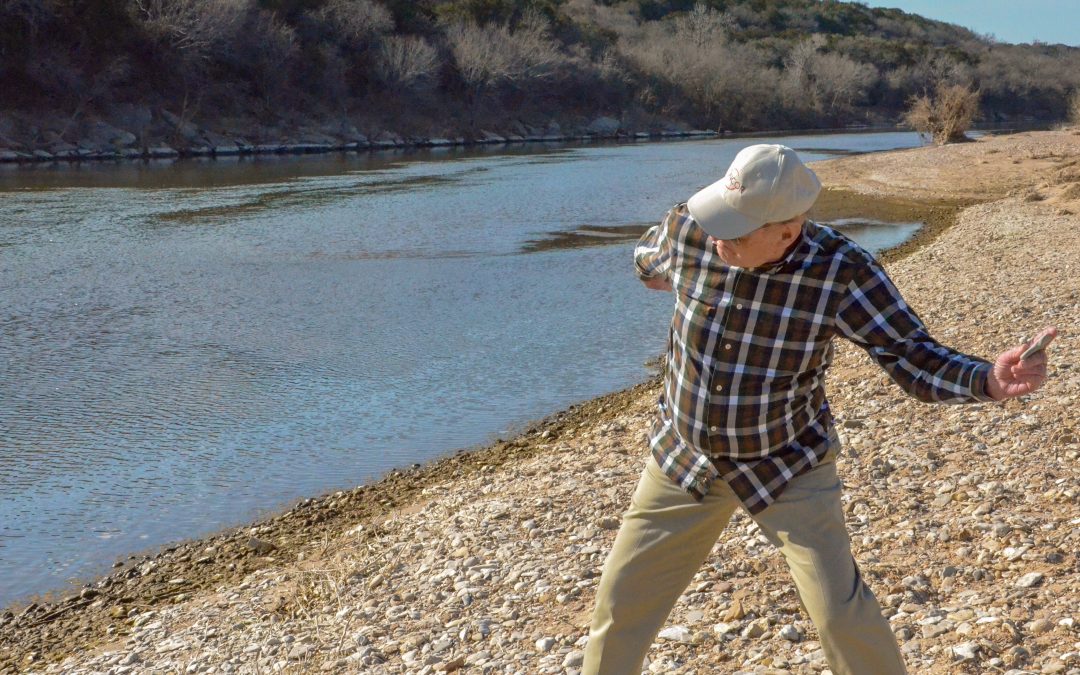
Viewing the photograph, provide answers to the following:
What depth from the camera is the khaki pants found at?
107 inches

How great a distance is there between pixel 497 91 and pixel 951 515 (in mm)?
66460

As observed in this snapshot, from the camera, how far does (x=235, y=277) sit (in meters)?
17.3

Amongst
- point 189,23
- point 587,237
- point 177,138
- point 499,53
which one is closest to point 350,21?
point 499,53

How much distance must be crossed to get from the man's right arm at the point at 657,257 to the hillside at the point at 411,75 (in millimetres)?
43503

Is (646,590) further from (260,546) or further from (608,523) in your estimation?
(260,546)

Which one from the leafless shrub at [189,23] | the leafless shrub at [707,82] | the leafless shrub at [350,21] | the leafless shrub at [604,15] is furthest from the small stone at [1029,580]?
the leafless shrub at [604,15]

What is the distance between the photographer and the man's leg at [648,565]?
2922mm

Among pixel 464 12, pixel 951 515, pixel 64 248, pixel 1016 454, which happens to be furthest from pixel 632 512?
pixel 464 12

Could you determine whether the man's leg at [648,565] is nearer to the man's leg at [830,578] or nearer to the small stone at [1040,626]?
the man's leg at [830,578]

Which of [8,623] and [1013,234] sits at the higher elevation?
[1013,234]

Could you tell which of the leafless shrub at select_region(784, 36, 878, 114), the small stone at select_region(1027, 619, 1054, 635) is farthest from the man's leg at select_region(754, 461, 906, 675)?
the leafless shrub at select_region(784, 36, 878, 114)

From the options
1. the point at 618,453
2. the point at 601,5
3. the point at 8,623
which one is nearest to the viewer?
the point at 8,623

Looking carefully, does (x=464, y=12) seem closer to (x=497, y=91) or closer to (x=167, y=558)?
(x=497, y=91)

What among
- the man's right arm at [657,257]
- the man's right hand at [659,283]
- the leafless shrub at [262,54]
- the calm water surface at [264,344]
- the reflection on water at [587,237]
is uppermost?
Answer: the leafless shrub at [262,54]
